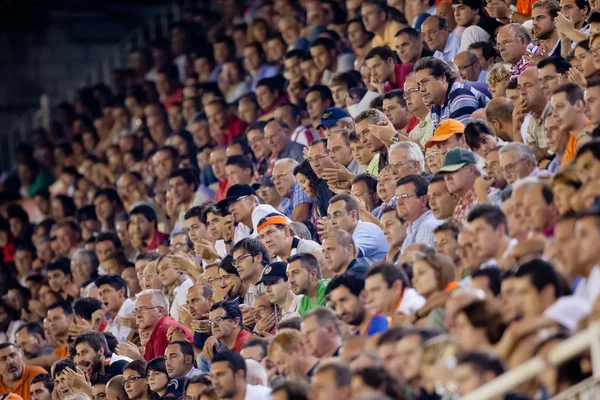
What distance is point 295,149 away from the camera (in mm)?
10727

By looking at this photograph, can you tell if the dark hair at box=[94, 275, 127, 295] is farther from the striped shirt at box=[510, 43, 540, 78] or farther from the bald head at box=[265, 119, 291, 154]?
the striped shirt at box=[510, 43, 540, 78]

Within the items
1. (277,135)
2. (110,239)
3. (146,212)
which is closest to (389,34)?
(277,135)

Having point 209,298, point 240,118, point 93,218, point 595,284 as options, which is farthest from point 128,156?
point 595,284

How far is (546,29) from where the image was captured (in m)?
8.74

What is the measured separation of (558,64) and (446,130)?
0.86 m

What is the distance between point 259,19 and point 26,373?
533 cm

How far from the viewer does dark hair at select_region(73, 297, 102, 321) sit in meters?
10.6

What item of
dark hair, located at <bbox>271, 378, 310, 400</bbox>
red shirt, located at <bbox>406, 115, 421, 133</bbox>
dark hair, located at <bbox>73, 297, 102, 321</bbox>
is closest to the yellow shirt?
red shirt, located at <bbox>406, 115, 421, 133</bbox>

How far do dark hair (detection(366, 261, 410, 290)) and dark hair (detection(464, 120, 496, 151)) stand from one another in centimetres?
138

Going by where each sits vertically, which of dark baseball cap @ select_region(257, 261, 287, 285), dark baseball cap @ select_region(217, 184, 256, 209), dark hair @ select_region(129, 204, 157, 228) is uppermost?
dark baseball cap @ select_region(217, 184, 256, 209)

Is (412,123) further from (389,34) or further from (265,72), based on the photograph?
(265,72)

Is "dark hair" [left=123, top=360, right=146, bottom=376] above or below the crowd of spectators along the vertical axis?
below

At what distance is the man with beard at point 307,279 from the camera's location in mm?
7949

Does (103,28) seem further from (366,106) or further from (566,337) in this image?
(566,337)
